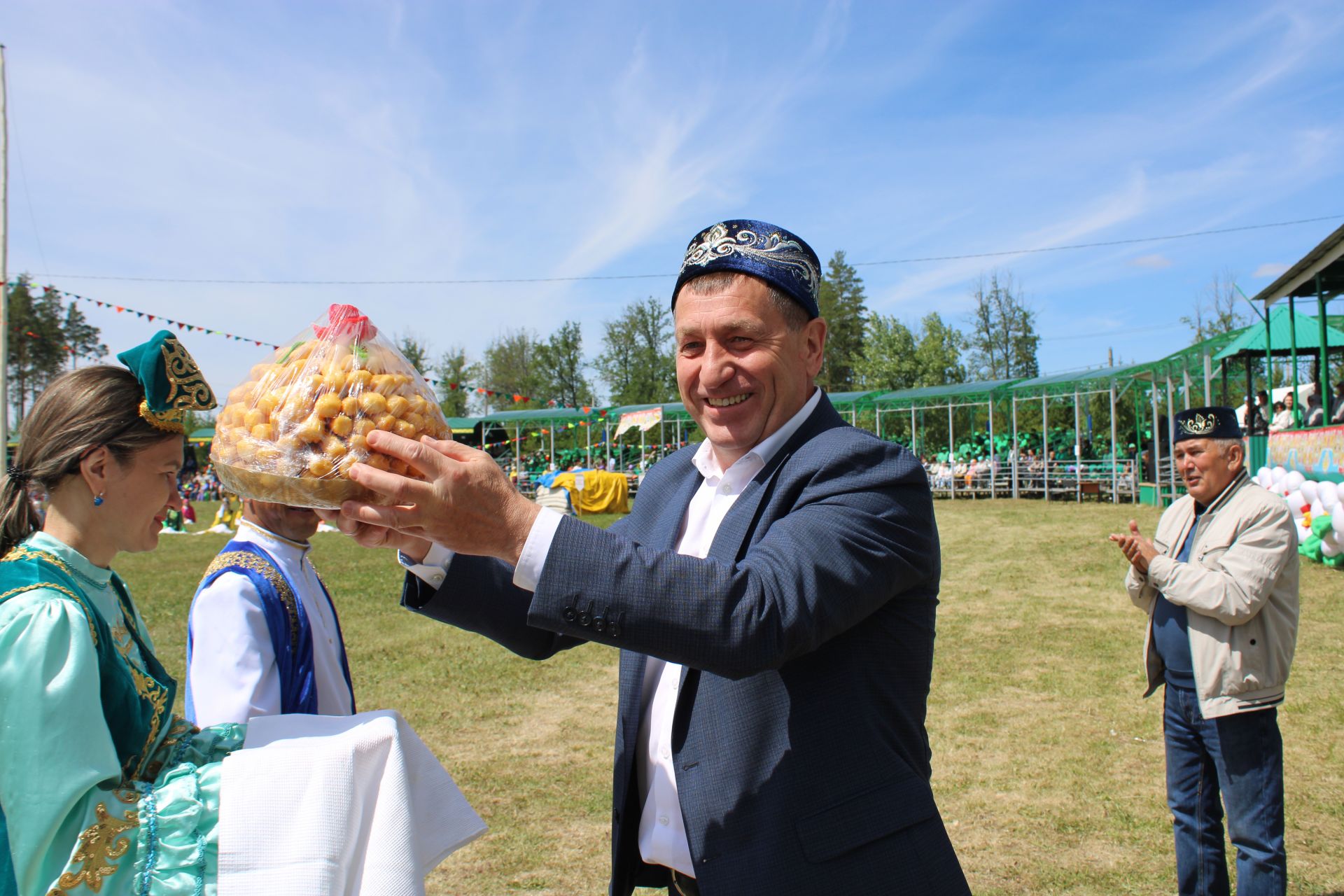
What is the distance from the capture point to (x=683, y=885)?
1938 millimetres

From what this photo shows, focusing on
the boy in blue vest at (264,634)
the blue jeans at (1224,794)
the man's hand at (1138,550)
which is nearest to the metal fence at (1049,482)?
the man's hand at (1138,550)

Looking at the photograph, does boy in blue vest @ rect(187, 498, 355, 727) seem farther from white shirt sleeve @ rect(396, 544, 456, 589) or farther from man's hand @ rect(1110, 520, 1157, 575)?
man's hand @ rect(1110, 520, 1157, 575)

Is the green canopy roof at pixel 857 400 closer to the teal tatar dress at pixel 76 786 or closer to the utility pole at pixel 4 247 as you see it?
the utility pole at pixel 4 247

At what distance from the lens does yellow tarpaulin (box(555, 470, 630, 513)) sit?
2539cm

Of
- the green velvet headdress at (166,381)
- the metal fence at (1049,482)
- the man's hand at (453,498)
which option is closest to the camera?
the man's hand at (453,498)

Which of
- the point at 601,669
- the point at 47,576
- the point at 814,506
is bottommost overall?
the point at 601,669

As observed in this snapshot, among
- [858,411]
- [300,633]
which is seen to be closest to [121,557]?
[300,633]

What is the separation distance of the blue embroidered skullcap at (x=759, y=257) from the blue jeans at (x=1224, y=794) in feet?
11.0

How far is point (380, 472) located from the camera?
1345 mm

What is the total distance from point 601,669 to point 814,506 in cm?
745

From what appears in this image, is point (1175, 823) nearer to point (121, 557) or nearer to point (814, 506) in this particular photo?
point (814, 506)

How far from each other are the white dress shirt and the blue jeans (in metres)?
3.75

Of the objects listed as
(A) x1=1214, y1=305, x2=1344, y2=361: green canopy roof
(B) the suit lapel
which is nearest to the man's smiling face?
(B) the suit lapel

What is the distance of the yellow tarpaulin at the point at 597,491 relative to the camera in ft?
83.3
